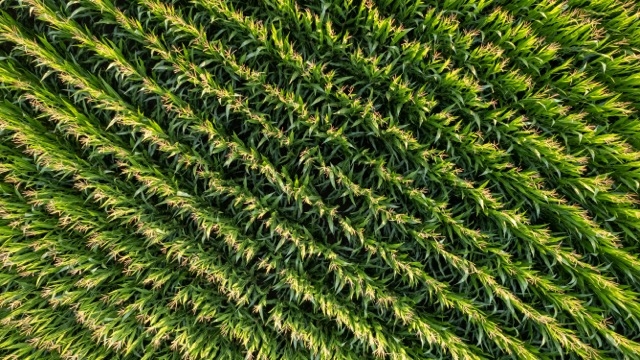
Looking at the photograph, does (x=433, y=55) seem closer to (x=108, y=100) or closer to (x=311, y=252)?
(x=311, y=252)

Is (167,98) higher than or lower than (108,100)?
higher

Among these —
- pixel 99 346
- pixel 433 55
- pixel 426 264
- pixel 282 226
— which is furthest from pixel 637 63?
pixel 99 346

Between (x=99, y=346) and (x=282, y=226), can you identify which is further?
(x=99, y=346)

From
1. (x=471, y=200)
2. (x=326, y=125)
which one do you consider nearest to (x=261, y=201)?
(x=326, y=125)

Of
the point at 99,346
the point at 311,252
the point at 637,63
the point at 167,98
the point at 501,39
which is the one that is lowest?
the point at 99,346

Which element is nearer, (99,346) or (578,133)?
(578,133)

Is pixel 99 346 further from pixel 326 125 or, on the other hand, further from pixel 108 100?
pixel 326 125
